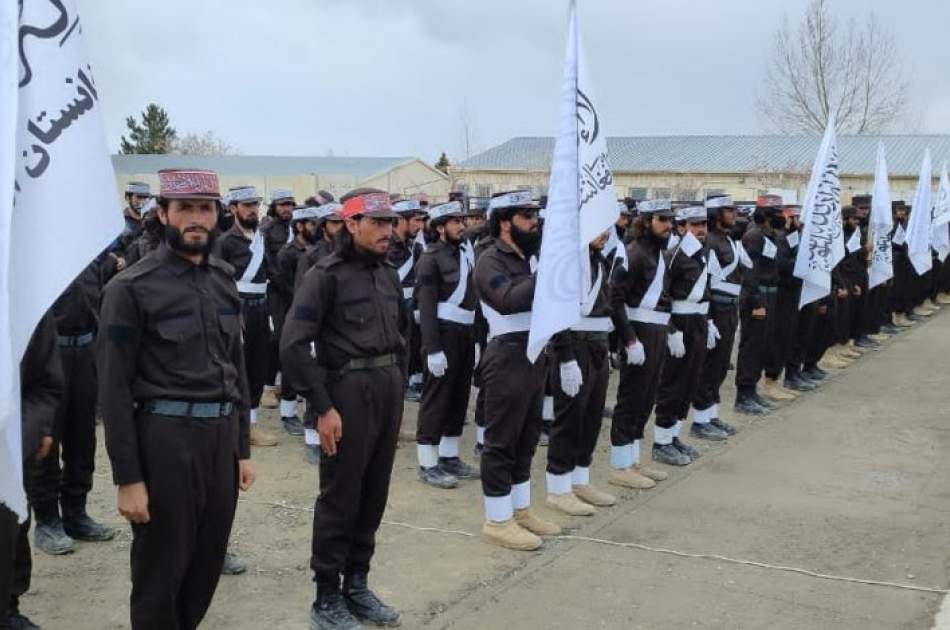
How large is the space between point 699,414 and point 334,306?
5619 millimetres

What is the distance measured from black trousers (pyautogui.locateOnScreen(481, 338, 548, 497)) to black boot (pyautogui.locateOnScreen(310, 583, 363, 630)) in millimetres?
1645

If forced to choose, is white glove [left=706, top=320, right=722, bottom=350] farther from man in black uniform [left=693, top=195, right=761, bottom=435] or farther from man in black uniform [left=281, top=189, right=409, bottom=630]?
man in black uniform [left=281, top=189, right=409, bottom=630]

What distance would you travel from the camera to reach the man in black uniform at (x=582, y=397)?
6.83 metres

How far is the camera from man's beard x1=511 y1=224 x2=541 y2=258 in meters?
6.23

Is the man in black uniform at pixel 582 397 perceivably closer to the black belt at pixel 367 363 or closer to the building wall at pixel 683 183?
the black belt at pixel 367 363

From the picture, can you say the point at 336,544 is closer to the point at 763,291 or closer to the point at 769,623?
the point at 769,623

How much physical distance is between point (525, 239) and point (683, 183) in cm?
4726

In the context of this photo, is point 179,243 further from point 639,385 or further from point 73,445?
point 639,385

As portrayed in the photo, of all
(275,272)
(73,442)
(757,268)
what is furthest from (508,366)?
(757,268)

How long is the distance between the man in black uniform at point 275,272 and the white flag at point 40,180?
19.2 feet

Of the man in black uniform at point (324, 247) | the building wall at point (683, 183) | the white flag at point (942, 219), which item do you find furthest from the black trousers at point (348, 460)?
the building wall at point (683, 183)

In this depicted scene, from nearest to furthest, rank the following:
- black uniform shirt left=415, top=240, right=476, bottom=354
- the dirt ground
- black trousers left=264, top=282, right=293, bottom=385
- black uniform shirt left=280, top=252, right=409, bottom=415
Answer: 1. black uniform shirt left=280, top=252, right=409, bottom=415
2. the dirt ground
3. black uniform shirt left=415, top=240, right=476, bottom=354
4. black trousers left=264, top=282, right=293, bottom=385

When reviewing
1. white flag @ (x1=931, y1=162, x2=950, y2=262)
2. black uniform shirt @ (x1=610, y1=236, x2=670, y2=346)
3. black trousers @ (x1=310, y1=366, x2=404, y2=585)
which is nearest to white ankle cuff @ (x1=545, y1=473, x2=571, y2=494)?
black uniform shirt @ (x1=610, y1=236, x2=670, y2=346)

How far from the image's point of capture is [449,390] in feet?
26.0
